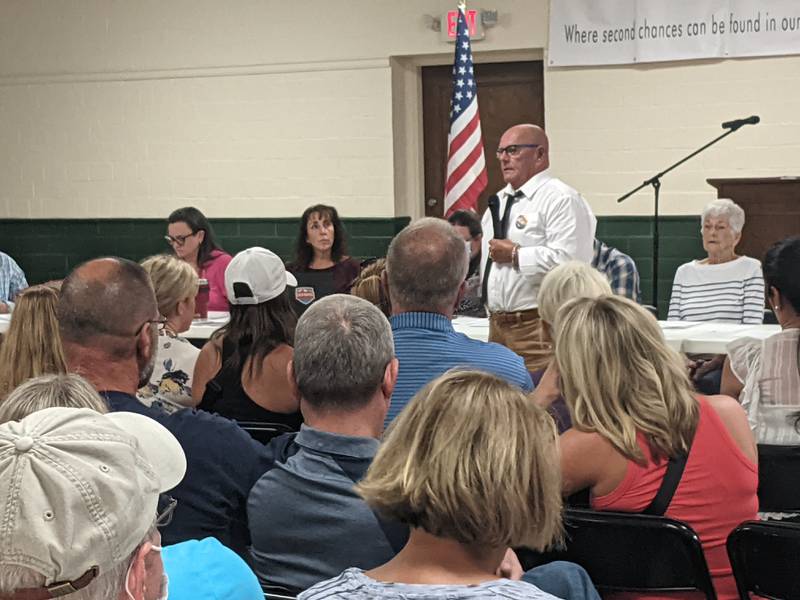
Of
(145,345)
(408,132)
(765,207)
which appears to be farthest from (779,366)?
(408,132)

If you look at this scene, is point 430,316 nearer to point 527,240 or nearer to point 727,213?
point 527,240

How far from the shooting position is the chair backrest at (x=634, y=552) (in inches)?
87.7

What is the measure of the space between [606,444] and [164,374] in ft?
6.51

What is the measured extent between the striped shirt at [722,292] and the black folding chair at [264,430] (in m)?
3.34

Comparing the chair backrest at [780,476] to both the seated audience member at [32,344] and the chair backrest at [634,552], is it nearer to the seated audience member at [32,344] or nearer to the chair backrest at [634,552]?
the chair backrest at [634,552]

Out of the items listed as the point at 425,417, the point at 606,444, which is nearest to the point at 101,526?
the point at 425,417

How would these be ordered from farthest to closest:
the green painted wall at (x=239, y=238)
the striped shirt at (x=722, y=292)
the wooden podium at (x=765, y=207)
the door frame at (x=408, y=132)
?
1. the door frame at (x=408, y=132)
2. the green painted wall at (x=239, y=238)
3. the wooden podium at (x=765, y=207)
4. the striped shirt at (x=722, y=292)

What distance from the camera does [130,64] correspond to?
946 centimetres

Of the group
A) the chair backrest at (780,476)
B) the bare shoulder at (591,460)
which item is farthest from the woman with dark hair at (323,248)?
the bare shoulder at (591,460)

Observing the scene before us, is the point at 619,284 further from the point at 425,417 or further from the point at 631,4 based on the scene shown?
the point at 425,417

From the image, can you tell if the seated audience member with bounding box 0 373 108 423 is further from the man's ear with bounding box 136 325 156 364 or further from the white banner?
the white banner

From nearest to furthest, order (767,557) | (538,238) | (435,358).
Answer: (767,557), (435,358), (538,238)

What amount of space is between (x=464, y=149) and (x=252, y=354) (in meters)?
3.91

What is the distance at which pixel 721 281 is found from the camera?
608 cm
